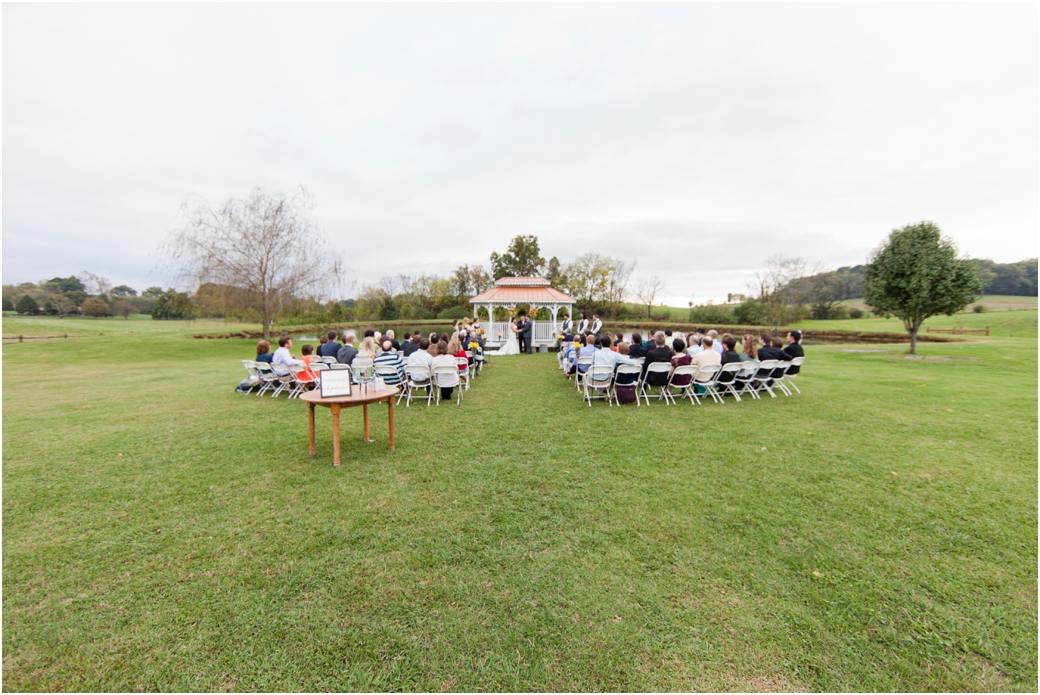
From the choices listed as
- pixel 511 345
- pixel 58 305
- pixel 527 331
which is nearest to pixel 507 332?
pixel 511 345

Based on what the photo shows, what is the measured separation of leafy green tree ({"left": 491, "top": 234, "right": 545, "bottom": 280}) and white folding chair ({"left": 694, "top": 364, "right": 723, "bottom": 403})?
115ft

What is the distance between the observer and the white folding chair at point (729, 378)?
24.9 ft

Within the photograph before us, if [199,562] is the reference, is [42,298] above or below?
above

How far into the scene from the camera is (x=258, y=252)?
20266mm

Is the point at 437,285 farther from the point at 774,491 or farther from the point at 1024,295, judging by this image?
the point at 1024,295

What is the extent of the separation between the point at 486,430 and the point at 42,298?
45.0 metres

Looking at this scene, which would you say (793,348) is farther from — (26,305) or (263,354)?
(26,305)

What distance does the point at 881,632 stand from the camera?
2252mm

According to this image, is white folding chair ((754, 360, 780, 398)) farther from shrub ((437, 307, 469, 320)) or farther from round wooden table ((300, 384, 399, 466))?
shrub ((437, 307, 469, 320))

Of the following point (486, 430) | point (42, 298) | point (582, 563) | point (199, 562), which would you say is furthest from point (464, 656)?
point (42, 298)

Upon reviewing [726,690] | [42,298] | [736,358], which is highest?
[42,298]

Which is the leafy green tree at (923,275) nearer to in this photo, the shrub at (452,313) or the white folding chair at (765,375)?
the white folding chair at (765,375)

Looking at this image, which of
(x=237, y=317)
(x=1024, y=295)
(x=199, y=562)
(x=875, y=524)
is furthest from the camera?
(x=1024, y=295)

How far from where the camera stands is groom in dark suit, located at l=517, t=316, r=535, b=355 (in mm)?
17609
